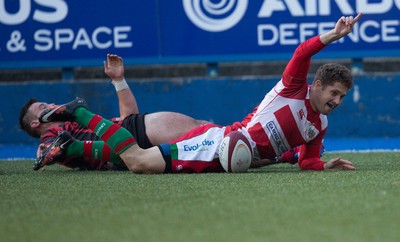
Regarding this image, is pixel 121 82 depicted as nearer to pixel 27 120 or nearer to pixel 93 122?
pixel 27 120

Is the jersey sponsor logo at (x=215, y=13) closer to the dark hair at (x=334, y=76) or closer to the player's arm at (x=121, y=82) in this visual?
the player's arm at (x=121, y=82)

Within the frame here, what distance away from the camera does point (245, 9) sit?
973 cm

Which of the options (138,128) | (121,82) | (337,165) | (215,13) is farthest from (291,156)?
(215,13)

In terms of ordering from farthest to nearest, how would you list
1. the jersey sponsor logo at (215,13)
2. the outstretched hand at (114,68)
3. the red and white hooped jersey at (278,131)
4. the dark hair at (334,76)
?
the jersey sponsor logo at (215,13), the outstretched hand at (114,68), the red and white hooped jersey at (278,131), the dark hair at (334,76)

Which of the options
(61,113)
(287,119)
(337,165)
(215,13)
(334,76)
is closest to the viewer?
(334,76)

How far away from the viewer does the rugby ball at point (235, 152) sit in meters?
6.14

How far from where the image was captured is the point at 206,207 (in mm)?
4617

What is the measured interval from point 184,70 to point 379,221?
21.0 ft

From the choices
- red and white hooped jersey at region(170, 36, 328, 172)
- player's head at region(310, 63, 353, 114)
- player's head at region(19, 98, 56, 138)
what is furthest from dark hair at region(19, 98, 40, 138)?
player's head at region(310, 63, 353, 114)

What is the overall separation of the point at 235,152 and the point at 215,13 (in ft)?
12.5

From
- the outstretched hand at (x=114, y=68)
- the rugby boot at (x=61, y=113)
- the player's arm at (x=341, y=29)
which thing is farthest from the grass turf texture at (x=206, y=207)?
the outstretched hand at (x=114, y=68)

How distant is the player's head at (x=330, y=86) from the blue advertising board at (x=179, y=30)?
3467 millimetres

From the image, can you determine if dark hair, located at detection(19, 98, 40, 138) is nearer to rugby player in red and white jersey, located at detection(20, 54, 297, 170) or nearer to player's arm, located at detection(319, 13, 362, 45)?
rugby player in red and white jersey, located at detection(20, 54, 297, 170)

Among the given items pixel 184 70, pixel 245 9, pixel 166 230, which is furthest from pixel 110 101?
pixel 166 230
